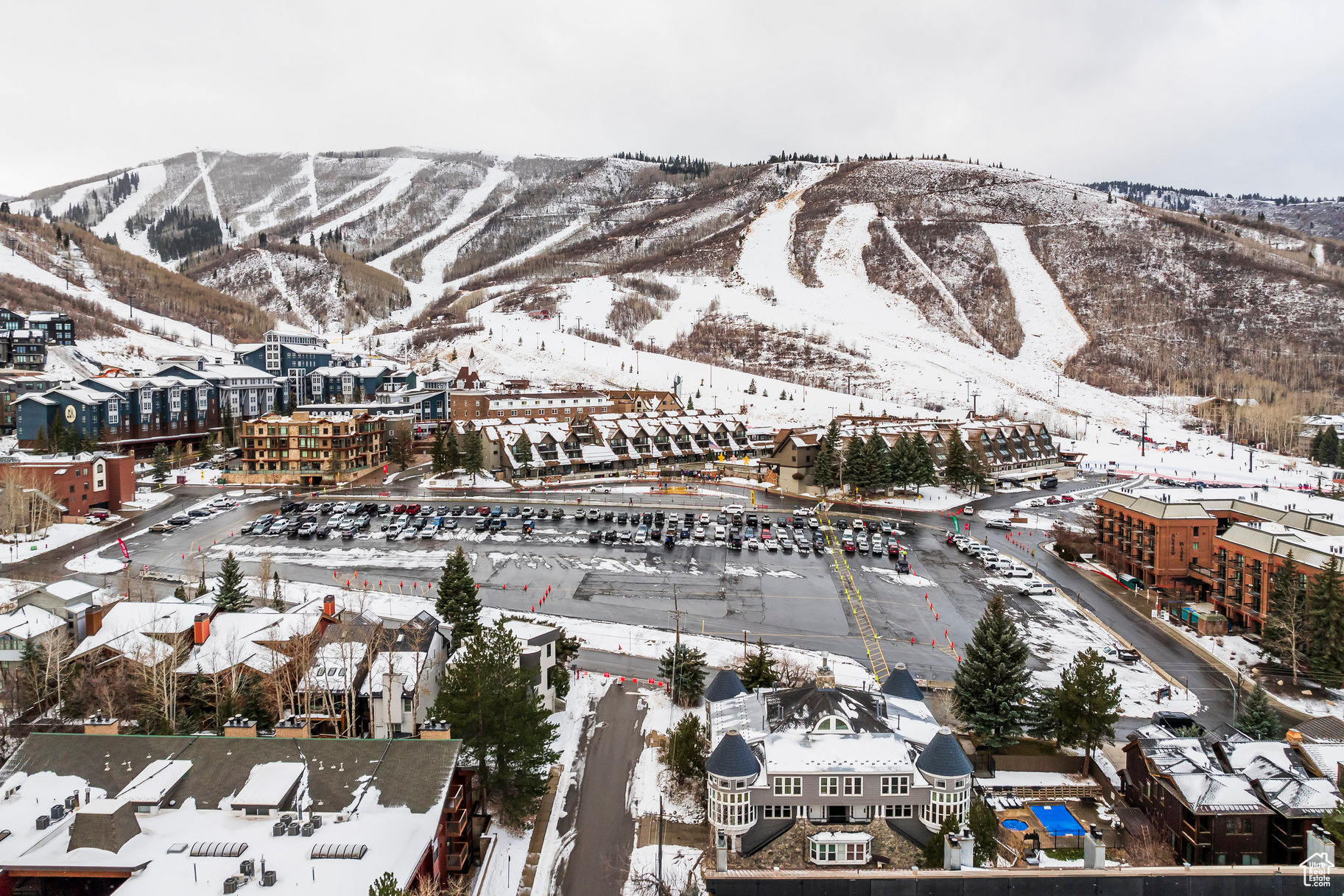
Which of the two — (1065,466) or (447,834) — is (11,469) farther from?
(1065,466)

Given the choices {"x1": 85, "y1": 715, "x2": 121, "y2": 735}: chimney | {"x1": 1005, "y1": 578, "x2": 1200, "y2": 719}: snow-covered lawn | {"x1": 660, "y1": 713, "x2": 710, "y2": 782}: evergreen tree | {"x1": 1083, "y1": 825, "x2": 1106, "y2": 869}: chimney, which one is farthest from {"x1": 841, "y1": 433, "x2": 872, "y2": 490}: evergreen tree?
{"x1": 85, "y1": 715, "x2": 121, "y2": 735}: chimney

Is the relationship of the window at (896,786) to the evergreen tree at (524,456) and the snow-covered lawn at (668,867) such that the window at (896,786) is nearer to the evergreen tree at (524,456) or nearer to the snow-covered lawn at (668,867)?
the snow-covered lawn at (668,867)

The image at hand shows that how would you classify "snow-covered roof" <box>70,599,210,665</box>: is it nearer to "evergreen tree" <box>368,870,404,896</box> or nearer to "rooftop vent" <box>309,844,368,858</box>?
"rooftop vent" <box>309,844,368,858</box>

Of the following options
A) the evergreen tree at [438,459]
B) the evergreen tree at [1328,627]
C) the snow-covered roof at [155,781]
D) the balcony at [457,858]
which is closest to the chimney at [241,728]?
the snow-covered roof at [155,781]

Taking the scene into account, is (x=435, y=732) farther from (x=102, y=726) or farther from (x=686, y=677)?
(x=686, y=677)

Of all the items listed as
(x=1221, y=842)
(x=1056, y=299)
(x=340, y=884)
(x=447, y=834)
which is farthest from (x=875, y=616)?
(x=1056, y=299)
